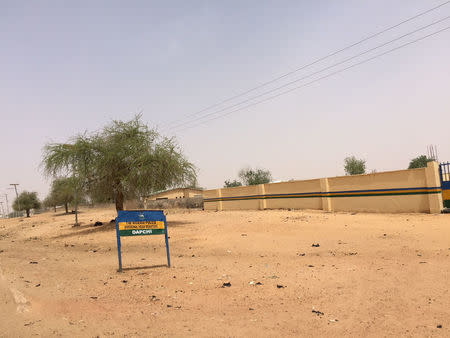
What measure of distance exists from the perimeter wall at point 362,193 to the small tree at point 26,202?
67062 mm

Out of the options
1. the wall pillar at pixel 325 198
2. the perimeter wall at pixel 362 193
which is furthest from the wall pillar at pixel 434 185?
the wall pillar at pixel 325 198

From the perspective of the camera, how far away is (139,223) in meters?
10.1

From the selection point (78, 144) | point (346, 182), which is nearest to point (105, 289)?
point (78, 144)

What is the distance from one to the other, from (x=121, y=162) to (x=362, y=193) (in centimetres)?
1453

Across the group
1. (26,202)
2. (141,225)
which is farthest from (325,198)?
(26,202)

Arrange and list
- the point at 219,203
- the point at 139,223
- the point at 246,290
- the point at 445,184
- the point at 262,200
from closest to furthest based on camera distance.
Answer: the point at 246,290
the point at 139,223
the point at 445,184
the point at 262,200
the point at 219,203

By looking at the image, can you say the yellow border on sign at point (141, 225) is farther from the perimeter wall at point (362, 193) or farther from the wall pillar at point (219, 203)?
the wall pillar at point (219, 203)

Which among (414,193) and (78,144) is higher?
(78,144)

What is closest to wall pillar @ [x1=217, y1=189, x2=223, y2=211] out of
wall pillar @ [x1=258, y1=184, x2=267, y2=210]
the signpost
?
wall pillar @ [x1=258, y1=184, x2=267, y2=210]

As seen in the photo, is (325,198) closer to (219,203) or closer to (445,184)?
(445,184)

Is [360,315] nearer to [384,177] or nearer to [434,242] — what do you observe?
[434,242]

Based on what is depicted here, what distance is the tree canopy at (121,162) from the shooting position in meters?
22.6

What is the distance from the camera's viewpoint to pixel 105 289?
783 centimetres

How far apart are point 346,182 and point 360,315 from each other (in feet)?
61.1
